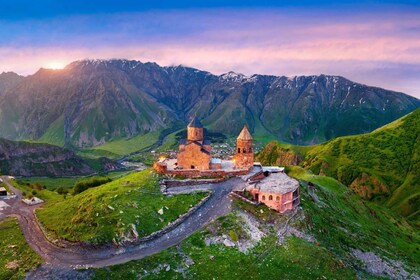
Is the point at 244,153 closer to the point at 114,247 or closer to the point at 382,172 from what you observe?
the point at 114,247

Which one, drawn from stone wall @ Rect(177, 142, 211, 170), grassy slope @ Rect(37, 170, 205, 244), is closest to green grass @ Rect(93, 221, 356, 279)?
grassy slope @ Rect(37, 170, 205, 244)

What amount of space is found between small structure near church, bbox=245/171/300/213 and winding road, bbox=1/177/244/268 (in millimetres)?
4190

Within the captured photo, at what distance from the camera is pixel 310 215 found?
74000 millimetres

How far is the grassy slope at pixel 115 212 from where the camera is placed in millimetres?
58219

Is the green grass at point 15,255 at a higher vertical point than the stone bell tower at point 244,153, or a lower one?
lower

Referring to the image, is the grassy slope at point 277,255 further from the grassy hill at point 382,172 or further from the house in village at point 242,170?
the grassy hill at point 382,172

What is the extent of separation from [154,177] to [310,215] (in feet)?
102

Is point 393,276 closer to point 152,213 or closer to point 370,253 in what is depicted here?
point 370,253

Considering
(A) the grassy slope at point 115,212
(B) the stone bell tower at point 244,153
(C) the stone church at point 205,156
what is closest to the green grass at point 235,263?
(A) the grassy slope at point 115,212

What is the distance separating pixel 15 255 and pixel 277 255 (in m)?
38.3

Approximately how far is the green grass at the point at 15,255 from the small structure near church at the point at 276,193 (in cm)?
3824

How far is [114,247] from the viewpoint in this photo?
5559 centimetres

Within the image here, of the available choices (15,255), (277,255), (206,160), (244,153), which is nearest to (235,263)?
(277,255)

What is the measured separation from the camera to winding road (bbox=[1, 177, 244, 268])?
52812mm
